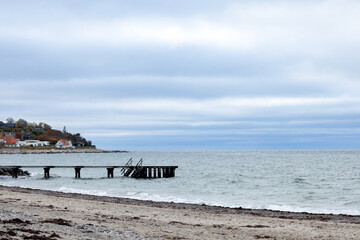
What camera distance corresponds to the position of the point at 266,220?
1730 cm

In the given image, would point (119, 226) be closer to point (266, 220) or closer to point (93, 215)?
point (93, 215)

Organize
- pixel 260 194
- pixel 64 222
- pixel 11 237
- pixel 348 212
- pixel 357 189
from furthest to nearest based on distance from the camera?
pixel 357 189, pixel 260 194, pixel 348 212, pixel 64 222, pixel 11 237

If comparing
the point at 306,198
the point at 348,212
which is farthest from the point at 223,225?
the point at 306,198

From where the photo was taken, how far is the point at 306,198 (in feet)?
99.6

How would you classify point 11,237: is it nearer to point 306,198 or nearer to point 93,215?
point 93,215

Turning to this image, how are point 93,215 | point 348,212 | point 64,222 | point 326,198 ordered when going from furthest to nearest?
point 326,198
point 348,212
point 93,215
point 64,222

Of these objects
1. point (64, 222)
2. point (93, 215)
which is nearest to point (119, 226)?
point (64, 222)

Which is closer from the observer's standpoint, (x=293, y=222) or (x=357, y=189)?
(x=293, y=222)

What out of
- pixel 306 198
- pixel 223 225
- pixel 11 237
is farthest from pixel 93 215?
pixel 306 198

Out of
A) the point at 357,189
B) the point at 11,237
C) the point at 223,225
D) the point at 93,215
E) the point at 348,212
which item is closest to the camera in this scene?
the point at 11,237

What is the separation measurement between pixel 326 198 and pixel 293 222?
15.0 meters

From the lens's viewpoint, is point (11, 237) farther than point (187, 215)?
No

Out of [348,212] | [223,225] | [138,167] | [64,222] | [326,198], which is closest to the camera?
[64,222]

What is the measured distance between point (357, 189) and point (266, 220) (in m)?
23.1
